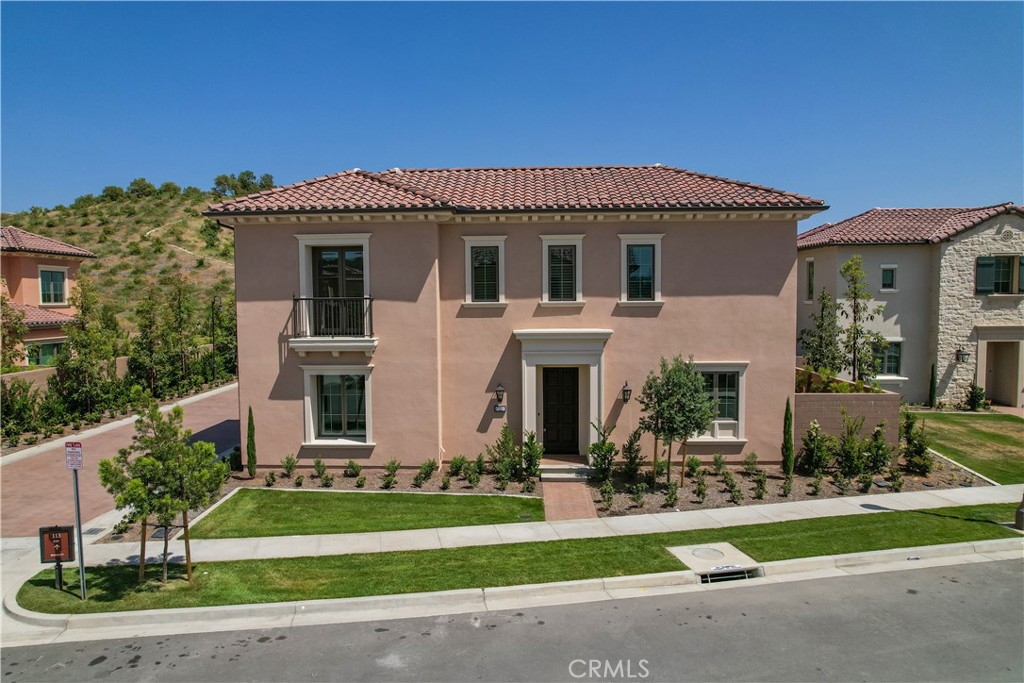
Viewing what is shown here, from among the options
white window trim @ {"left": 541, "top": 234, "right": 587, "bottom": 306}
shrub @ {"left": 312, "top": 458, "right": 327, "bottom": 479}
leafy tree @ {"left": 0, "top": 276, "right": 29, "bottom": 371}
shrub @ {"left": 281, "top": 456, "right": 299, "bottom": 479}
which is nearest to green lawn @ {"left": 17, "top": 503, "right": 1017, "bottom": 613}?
shrub @ {"left": 312, "top": 458, "right": 327, "bottom": 479}

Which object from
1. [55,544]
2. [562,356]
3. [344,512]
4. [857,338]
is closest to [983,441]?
[857,338]

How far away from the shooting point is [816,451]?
51.1 feet

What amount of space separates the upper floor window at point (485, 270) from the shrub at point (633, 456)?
15.3 ft

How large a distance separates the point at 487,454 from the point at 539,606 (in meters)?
6.95

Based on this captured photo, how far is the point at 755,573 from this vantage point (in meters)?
10.3

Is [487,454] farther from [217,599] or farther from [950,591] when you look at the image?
[950,591]

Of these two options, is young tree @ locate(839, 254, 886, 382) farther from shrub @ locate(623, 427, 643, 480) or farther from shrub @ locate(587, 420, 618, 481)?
shrub @ locate(587, 420, 618, 481)

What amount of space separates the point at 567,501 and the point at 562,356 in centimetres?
369

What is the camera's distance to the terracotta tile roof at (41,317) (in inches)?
1006

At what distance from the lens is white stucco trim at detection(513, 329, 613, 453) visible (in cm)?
1555

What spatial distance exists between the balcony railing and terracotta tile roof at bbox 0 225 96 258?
778 inches

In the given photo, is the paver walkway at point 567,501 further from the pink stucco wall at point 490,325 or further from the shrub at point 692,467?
the shrub at point 692,467

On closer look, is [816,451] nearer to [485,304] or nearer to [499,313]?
[499,313]

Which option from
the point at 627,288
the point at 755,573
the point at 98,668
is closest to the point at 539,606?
the point at 755,573
